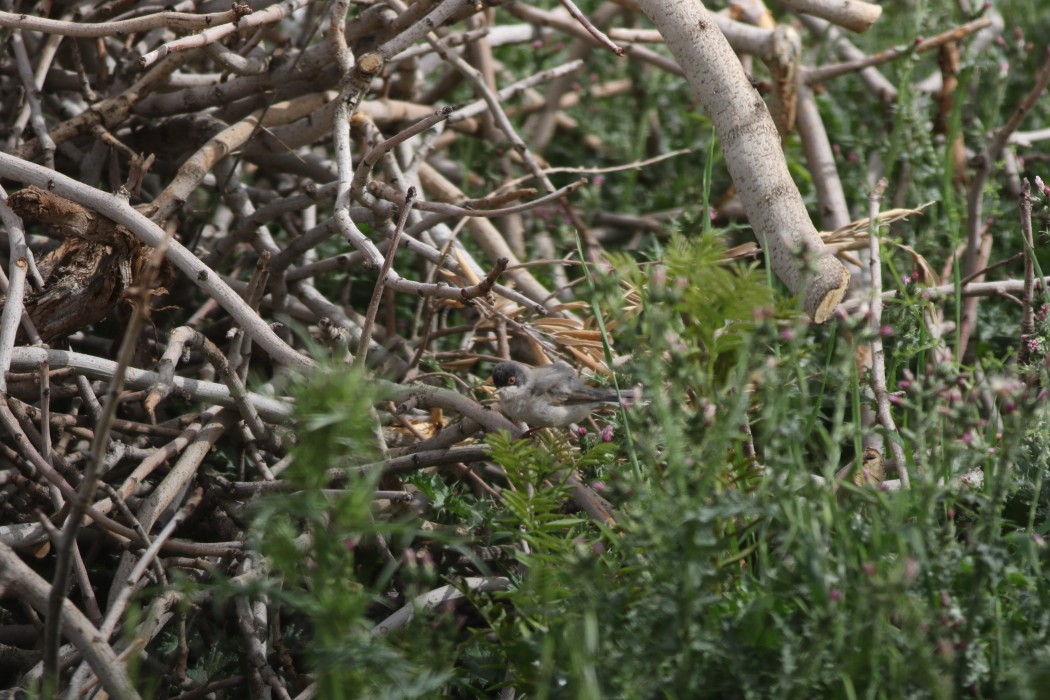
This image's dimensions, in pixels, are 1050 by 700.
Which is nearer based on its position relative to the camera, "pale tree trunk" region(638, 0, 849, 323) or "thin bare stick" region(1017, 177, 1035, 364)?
"pale tree trunk" region(638, 0, 849, 323)

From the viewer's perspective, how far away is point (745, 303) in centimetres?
193

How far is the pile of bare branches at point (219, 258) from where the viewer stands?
2.51 m

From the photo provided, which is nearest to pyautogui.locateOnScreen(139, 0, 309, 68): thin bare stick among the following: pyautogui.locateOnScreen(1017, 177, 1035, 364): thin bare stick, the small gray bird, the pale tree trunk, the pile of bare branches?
the pile of bare branches

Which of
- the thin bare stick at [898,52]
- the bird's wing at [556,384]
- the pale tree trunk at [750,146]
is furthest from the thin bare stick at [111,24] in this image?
the thin bare stick at [898,52]

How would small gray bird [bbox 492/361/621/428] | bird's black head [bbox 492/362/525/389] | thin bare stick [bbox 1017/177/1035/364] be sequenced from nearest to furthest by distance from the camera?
thin bare stick [bbox 1017/177/1035/364], small gray bird [bbox 492/361/621/428], bird's black head [bbox 492/362/525/389]

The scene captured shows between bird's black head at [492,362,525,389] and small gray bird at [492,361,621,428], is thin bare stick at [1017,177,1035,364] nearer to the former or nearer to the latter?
small gray bird at [492,361,621,428]

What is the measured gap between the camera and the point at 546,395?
10.1ft

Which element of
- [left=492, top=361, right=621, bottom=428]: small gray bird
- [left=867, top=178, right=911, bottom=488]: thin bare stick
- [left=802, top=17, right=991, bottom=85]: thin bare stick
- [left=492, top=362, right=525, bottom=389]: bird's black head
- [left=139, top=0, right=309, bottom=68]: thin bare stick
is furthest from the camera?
[left=802, top=17, right=991, bottom=85]: thin bare stick

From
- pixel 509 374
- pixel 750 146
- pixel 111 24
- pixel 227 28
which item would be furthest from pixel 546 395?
pixel 111 24

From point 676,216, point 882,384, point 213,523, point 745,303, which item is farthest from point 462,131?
point 745,303

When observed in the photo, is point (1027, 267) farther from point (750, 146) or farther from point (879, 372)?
point (750, 146)

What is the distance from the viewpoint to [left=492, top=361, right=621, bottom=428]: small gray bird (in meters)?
3.00

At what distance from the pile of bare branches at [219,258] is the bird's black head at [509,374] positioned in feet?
0.36

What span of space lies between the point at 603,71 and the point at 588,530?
358 cm
